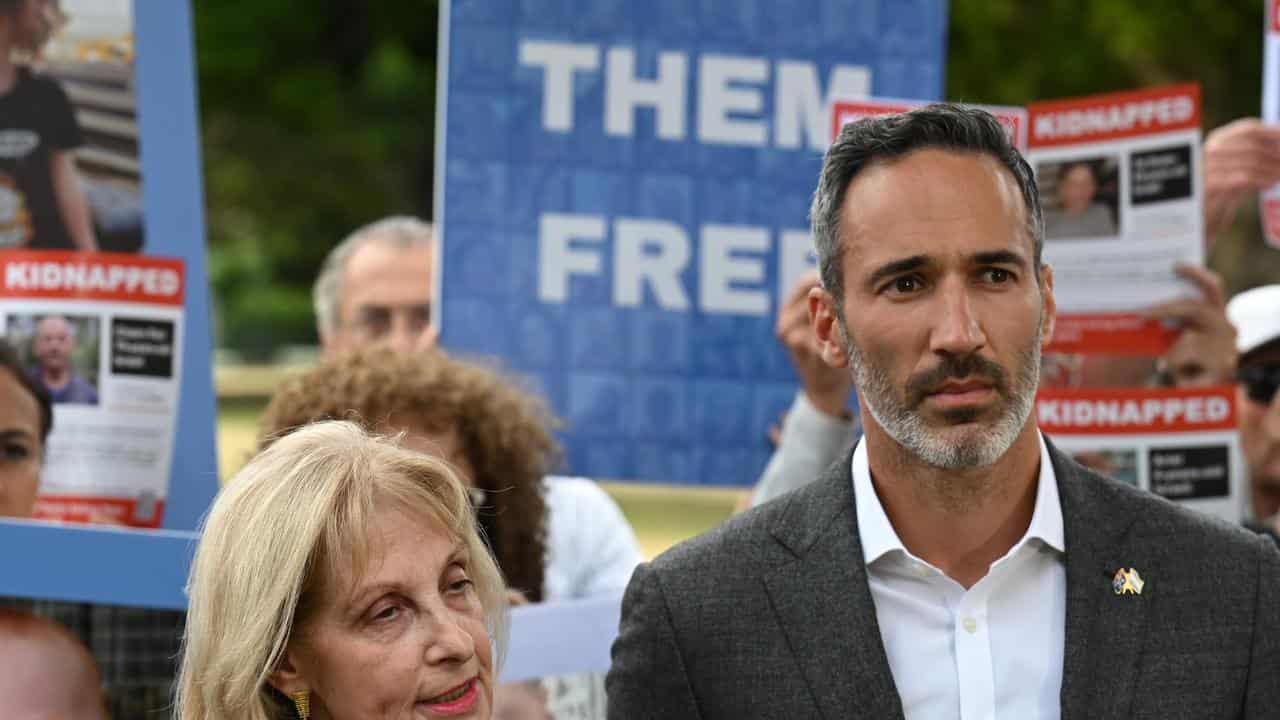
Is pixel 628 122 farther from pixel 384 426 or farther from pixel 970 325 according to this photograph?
pixel 970 325

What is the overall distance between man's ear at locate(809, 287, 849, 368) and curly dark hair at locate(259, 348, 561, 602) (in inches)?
40.1

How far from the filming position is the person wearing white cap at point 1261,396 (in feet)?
14.0

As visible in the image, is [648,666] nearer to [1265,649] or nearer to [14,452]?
[1265,649]

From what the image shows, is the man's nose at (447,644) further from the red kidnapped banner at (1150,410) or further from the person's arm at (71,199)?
the red kidnapped banner at (1150,410)

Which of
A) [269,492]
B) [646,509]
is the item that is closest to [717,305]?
[269,492]

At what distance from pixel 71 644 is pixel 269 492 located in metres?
0.91

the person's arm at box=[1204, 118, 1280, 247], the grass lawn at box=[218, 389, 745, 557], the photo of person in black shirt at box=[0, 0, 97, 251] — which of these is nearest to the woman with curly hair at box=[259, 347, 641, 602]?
the photo of person in black shirt at box=[0, 0, 97, 251]

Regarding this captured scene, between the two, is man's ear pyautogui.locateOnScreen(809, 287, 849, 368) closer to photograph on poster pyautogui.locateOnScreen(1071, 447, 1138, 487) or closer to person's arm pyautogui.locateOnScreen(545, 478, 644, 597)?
photograph on poster pyautogui.locateOnScreen(1071, 447, 1138, 487)

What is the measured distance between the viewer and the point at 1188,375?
3.52 m

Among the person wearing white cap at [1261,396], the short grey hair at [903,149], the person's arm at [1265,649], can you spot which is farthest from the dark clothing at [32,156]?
the person wearing white cap at [1261,396]

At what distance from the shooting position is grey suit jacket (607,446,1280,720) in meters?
2.28

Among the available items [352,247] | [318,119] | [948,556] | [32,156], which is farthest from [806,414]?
[318,119]

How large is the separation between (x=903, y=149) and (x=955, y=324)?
0.92 feet

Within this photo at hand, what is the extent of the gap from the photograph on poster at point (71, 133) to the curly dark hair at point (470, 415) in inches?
17.9
